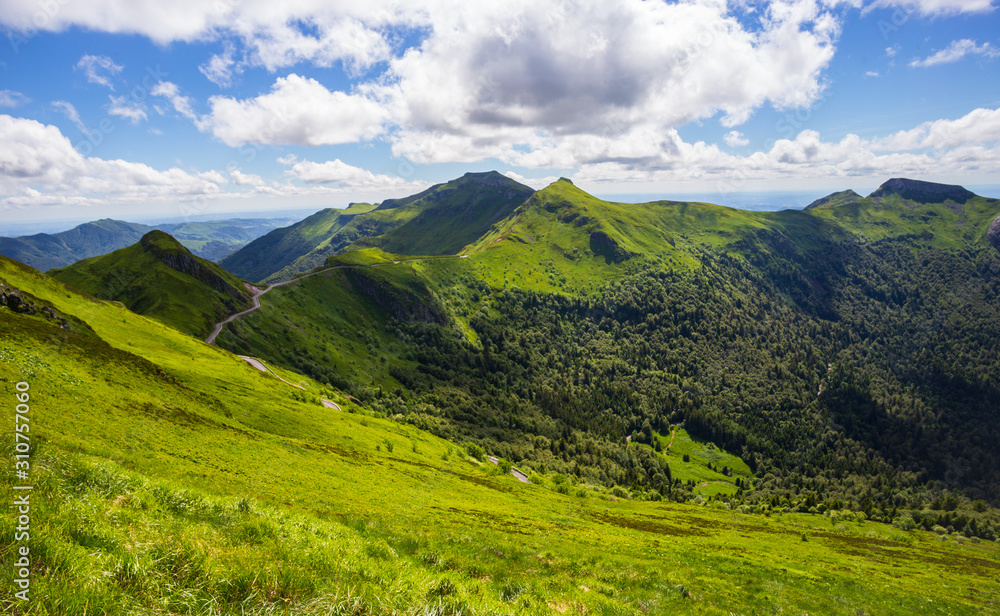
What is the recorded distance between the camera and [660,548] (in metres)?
38.5

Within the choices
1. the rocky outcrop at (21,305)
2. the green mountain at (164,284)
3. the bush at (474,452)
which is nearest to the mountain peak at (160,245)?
the green mountain at (164,284)

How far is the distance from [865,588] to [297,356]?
452 feet

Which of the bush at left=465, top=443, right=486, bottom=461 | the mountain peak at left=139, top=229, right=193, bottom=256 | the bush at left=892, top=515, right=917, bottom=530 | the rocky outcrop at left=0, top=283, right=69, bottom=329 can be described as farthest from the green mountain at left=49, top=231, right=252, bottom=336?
the bush at left=892, top=515, right=917, bottom=530

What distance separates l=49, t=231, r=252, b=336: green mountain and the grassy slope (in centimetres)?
3704

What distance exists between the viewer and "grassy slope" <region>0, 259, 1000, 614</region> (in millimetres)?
8234

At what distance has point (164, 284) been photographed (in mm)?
122750

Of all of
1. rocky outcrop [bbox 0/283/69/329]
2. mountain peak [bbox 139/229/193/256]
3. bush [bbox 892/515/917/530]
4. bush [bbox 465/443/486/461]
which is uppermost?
mountain peak [bbox 139/229/193/256]

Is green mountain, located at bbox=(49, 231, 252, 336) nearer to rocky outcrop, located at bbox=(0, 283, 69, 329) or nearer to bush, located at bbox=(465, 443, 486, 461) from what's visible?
rocky outcrop, located at bbox=(0, 283, 69, 329)

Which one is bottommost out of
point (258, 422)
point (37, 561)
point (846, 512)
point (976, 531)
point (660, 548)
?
point (976, 531)

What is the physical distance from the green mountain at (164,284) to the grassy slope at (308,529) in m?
37.0

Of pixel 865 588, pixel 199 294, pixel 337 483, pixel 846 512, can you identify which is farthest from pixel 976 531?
pixel 199 294

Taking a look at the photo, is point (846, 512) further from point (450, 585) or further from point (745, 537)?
point (450, 585)

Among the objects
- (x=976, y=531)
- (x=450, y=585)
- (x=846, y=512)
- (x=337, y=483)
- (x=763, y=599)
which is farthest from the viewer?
(x=976, y=531)

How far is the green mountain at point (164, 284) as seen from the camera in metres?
112
